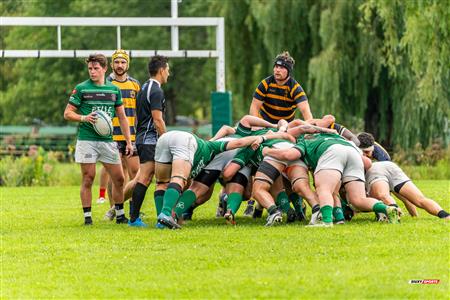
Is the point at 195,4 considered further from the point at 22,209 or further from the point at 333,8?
the point at 22,209

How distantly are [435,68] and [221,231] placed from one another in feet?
46.2

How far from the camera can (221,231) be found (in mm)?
12922

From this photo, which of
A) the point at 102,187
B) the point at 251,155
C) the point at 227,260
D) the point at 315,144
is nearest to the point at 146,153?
the point at 251,155

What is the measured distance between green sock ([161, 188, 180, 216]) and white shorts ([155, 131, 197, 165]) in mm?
487

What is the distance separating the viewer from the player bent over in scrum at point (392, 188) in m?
13.9

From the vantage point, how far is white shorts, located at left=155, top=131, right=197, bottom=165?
13438mm

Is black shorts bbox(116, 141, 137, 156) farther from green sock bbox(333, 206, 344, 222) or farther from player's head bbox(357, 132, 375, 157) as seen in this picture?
green sock bbox(333, 206, 344, 222)

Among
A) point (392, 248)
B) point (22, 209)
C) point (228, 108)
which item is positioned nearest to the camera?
point (392, 248)

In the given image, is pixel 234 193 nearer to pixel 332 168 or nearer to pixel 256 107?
pixel 332 168

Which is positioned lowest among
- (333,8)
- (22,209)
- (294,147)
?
(22,209)

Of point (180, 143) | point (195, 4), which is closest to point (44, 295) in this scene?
point (180, 143)

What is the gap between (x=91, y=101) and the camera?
13.9 m

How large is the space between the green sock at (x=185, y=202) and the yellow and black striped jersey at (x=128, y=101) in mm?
1891

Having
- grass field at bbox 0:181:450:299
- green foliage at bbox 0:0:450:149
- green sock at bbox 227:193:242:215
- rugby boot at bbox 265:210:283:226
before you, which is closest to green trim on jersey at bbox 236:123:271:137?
green sock at bbox 227:193:242:215
